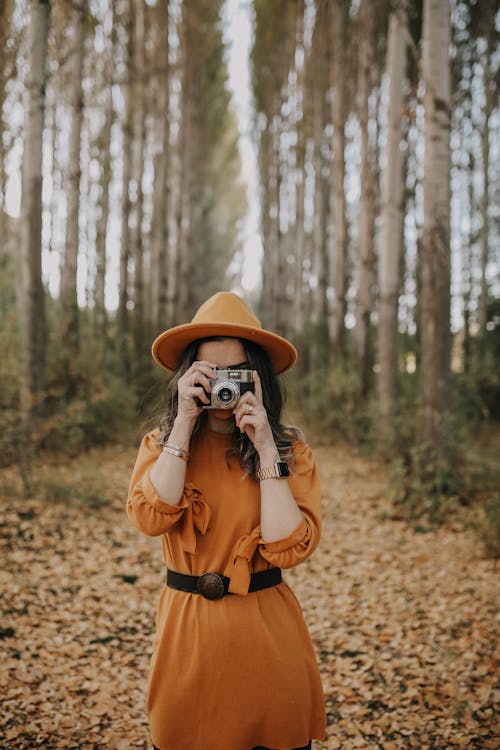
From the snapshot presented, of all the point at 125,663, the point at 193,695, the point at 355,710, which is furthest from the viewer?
the point at 125,663

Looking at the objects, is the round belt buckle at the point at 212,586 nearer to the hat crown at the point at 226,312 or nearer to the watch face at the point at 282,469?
the watch face at the point at 282,469

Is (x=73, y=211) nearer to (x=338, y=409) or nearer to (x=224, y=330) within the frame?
(x=338, y=409)

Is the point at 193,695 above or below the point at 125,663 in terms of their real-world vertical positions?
above

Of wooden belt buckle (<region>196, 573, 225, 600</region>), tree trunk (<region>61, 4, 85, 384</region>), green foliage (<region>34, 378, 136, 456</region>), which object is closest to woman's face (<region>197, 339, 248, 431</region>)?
wooden belt buckle (<region>196, 573, 225, 600</region>)

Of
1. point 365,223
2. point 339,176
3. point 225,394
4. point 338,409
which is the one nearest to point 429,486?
point 338,409

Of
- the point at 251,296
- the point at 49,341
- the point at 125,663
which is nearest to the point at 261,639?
the point at 125,663

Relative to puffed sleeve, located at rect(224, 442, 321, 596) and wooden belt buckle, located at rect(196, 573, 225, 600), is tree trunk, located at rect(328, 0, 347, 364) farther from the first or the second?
wooden belt buckle, located at rect(196, 573, 225, 600)

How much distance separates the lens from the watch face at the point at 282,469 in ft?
5.62

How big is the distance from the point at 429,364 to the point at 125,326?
344 inches

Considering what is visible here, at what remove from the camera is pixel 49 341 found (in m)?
8.67

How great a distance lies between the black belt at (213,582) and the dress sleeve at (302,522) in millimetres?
110

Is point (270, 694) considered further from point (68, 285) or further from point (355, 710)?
point (68, 285)

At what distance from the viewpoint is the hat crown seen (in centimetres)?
189

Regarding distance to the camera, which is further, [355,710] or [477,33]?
[477,33]
